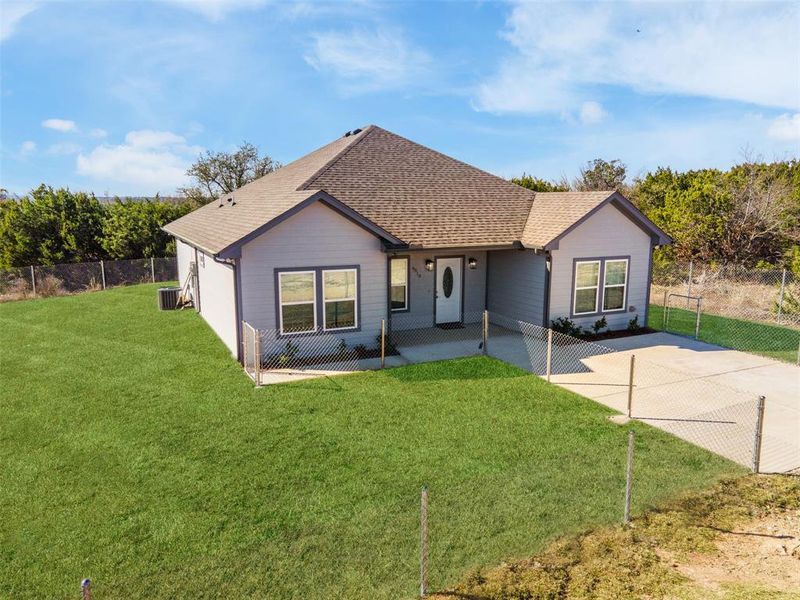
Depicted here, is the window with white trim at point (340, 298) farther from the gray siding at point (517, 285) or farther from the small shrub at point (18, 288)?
the small shrub at point (18, 288)

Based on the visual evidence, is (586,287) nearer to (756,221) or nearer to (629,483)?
(629,483)

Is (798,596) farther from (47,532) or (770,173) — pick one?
(770,173)

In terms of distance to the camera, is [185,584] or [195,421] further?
[195,421]

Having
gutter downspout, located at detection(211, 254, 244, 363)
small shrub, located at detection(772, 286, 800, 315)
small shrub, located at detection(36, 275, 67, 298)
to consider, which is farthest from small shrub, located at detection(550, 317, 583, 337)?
small shrub, located at detection(36, 275, 67, 298)

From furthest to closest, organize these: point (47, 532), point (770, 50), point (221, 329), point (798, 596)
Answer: point (770, 50)
point (221, 329)
point (47, 532)
point (798, 596)

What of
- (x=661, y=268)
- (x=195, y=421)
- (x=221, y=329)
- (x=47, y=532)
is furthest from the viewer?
(x=661, y=268)

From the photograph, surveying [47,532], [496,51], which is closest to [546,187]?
[496,51]

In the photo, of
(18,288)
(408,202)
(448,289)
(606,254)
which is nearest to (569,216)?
(606,254)
